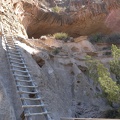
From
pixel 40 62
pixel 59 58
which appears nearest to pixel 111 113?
pixel 40 62

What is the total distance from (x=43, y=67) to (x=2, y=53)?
2.19 metres

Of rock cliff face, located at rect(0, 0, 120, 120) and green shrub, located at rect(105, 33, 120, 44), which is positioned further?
green shrub, located at rect(105, 33, 120, 44)

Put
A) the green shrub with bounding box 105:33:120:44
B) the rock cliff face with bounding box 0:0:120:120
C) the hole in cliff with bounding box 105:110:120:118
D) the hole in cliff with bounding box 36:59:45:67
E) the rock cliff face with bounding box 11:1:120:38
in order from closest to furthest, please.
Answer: the rock cliff face with bounding box 0:0:120:120, the hole in cliff with bounding box 105:110:120:118, the hole in cliff with bounding box 36:59:45:67, the green shrub with bounding box 105:33:120:44, the rock cliff face with bounding box 11:1:120:38

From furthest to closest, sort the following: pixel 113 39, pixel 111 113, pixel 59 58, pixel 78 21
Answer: pixel 78 21, pixel 113 39, pixel 59 58, pixel 111 113

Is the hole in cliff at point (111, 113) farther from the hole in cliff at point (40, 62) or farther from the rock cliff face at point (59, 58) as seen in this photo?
the hole in cliff at point (40, 62)

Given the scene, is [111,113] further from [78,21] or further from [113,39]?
[78,21]

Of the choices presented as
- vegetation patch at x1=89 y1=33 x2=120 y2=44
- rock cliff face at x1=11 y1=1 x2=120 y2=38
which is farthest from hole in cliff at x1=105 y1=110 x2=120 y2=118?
rock cliff face at x1=11 y1=1 x2=120 y2=38

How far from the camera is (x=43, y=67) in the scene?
10.4m

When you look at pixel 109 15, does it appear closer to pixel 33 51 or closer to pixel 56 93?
pixel 33 51

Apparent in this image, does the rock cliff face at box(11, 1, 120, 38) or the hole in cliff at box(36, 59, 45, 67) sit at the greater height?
the rock cliff face at box(11, 1, 120, 38)

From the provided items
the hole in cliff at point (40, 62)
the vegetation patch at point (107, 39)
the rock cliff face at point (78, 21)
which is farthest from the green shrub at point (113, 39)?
the hole in cliff at point (40, 62)

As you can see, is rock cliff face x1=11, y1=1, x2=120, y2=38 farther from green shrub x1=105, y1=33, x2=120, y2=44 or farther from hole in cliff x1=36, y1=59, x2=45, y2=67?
hole in cliff x1=36, y1=59, x2=45, y2=67

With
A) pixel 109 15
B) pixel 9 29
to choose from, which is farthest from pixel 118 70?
pixel 109 15

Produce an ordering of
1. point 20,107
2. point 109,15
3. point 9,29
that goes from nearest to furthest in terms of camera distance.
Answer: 1. point 20,107
2. point 9,29
3. point 109,15
